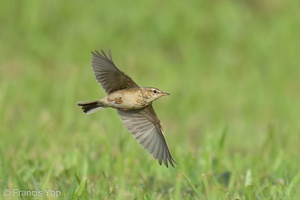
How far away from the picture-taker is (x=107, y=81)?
4957 mm

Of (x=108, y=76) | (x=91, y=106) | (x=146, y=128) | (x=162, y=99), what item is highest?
(x=108, y=76)

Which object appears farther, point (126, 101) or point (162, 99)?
point (162, 99)

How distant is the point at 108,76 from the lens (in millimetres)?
4938

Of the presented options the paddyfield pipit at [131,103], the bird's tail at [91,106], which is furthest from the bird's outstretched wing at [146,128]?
the bird's tail at [91,106]

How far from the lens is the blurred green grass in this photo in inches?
211

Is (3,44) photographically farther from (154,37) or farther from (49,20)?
(154,37)

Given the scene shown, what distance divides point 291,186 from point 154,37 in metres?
6.17

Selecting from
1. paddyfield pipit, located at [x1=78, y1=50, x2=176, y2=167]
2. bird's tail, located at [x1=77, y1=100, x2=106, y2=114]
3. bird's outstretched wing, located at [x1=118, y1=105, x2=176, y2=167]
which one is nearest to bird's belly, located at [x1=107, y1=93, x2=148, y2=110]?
paddyfield pipit, located at [x1=78, y1=50, x2=176, y2=167]

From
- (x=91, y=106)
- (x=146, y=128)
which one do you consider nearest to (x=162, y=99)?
(x=146, y=128)

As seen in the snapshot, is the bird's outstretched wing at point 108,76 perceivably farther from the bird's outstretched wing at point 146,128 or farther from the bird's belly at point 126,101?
the bird's outstretched wing at point 146,128

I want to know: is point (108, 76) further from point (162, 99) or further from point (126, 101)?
point (162, 99)

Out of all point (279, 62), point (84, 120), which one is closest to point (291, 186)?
point (84, 120)

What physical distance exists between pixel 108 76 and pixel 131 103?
0.30 metres

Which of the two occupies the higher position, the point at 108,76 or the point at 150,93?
the point at 108,76
